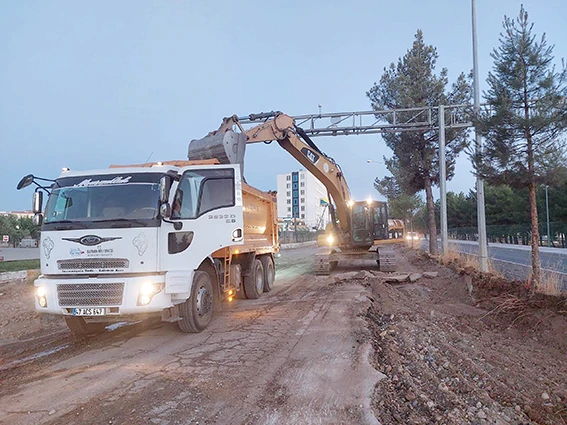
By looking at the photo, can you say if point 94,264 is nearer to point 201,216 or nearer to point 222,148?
point 201,216

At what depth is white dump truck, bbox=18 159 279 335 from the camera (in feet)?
20.3

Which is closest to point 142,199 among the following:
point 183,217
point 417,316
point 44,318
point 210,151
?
point 183,217

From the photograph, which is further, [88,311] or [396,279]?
[396,279]

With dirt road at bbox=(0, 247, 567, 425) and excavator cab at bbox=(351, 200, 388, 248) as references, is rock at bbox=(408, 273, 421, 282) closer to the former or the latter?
excavator cab at bbox=(351, 200, 388, 248)

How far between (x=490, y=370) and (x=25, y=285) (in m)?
13.7

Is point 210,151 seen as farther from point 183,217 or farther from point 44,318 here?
point 44,318

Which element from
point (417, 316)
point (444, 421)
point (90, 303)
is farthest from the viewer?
point (417, 316)

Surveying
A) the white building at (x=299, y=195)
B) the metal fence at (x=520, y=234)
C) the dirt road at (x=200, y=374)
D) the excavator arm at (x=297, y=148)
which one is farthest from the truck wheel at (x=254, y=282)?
the white building at (x=299, y=195)

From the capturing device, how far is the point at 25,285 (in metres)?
13.2

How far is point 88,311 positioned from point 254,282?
4.83 m

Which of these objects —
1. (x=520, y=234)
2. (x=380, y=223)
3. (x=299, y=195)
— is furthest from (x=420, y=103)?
(x=299, y=195)

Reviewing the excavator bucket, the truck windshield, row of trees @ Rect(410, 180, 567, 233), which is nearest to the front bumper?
the truck windshield

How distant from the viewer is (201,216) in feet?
Result: 23.7

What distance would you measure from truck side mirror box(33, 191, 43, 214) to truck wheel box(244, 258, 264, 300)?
16.1 feet
